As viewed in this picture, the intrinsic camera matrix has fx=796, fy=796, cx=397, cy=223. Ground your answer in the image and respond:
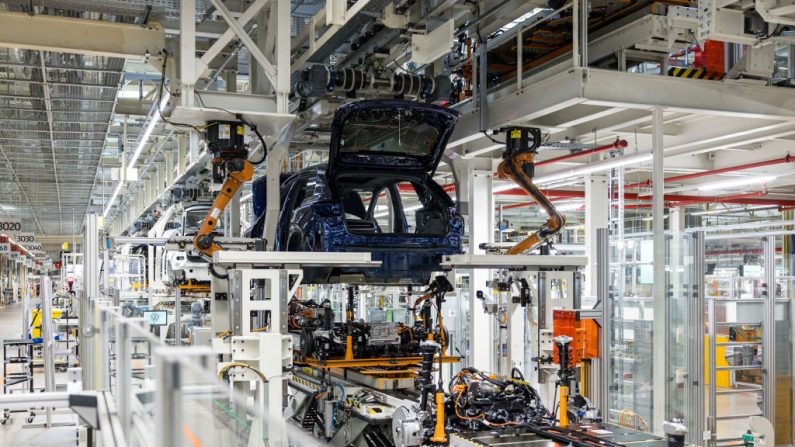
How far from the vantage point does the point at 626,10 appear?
732 cm

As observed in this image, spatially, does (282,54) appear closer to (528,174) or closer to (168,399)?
(528,174)

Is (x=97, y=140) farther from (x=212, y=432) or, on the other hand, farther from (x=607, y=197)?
(x=212, y=432)

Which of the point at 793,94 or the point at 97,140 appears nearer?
the point at 793,94

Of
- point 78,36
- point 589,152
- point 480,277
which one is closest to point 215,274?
point 78,36

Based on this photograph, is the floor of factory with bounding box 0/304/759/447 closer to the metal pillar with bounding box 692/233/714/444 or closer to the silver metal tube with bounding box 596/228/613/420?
the metal pillar with bounding box 692/233/714/444

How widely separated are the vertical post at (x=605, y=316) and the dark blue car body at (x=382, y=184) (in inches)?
74.0

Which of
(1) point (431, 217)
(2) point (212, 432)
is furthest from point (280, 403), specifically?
(2) point (212, 432)

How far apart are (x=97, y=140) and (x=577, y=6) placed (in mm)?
9630

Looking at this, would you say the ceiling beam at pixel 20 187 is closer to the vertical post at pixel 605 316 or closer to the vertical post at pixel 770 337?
the vertical post at pixel 605 316

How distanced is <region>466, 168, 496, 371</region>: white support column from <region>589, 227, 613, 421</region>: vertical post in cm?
249

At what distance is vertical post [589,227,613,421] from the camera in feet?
29.1

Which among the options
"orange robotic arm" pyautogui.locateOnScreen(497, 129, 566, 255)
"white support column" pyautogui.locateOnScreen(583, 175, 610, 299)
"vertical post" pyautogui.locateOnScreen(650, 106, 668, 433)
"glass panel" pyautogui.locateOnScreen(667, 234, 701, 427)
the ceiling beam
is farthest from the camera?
the ceiling beam

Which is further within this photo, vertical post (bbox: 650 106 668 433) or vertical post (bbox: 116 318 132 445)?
vertical post (bbox: 650 106 668 433)

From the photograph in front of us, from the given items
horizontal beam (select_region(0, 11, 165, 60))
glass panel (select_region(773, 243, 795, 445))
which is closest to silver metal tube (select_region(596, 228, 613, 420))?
glass panel (select_region(773, 243, 795, 445))
